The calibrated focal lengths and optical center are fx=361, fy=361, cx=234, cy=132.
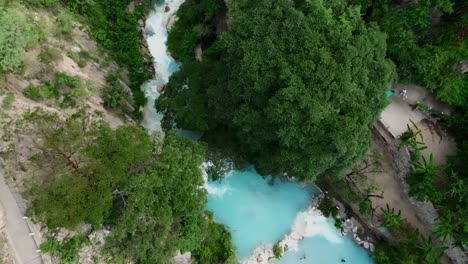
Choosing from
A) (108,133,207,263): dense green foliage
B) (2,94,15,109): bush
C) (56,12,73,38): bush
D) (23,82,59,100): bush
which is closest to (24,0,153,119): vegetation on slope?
(56,12,73,38): bush

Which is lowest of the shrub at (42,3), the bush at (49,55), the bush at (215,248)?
the bush at (215,248)

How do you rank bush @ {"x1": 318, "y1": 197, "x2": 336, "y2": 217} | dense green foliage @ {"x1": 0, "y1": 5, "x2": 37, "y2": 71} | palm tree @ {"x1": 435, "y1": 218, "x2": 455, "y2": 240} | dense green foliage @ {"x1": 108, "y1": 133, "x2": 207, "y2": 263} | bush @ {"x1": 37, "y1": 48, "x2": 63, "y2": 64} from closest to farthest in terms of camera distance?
dense green foliage @ {"x1": 108, "y1": 133, "x2": 207, "y2": 263} < dense green foliage @ {"x1": 0, "y1": 5, "x2": 37, "y2": 71} < palm tree @ {"x1": 435, "y1": 218, "x2": 455, "y2": 240} < bush @ {"x1": 37, "y1": 48, "x2": 63, "y2": 64} < bush @ {"x1": 318, "y1": 197, "x2": 336, "y2": 217}

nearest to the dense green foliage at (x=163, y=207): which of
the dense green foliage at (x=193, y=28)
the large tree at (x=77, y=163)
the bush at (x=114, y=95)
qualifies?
the large tree at (x=77, y=163)

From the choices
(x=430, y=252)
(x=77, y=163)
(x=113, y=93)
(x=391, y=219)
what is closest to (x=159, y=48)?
(x=113, y=93)

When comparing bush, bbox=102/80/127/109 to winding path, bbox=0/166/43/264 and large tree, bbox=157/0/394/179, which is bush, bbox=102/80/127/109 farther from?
winding path, bbox=0/166/43/264

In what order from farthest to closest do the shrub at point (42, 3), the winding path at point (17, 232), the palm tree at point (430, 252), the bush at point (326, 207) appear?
the bush at point (326, 207) < the shrub at point (42, 3) < the palm tree at point (430, 252) < the winding path at point (17, 232)

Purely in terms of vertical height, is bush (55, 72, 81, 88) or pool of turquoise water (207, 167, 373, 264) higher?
bush (55, 72, 81, 88)

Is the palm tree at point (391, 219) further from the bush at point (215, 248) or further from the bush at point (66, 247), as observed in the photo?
the bush at point (66, 247)

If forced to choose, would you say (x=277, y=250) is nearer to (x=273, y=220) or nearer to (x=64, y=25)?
(x=273, y=220)
